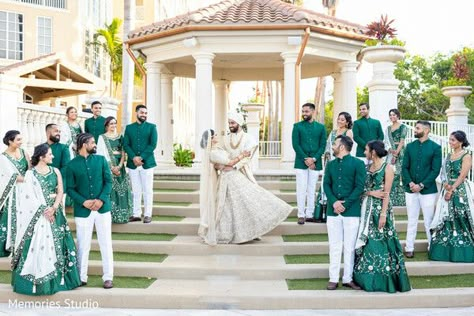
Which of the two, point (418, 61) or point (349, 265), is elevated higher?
point (418, 61)

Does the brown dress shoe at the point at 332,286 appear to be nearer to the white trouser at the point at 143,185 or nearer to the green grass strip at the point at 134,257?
the green grass strip at the point at 134,257

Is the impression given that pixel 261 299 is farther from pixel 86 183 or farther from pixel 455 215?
pixel 455 215

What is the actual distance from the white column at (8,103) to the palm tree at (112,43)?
2139cm

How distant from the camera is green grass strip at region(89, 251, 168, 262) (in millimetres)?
7961

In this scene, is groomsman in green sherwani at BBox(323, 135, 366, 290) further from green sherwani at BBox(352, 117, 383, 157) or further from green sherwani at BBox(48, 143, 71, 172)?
green sherwani at BBox(48, 143, 71, 172)

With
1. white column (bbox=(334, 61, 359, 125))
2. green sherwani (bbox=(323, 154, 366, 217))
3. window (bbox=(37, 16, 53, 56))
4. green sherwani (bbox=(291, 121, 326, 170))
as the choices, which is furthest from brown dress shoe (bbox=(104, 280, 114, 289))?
window (bbox=(37, 16, 53, 56))

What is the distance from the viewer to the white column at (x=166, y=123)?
1524 centimetres

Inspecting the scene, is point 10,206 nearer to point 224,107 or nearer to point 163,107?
point 163,107

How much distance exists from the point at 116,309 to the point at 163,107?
9.44 meters

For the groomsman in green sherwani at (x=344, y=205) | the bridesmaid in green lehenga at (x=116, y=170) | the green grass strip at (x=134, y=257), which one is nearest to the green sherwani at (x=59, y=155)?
the bridesmaid in green lehenga at (x=116, y=170)

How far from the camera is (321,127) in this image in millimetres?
9312

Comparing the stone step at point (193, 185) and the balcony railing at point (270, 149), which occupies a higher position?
the balcony railing at point (270, 149)

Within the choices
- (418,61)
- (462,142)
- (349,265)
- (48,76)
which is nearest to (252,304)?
(349,265)

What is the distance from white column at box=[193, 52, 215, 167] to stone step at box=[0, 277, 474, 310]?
699cm
